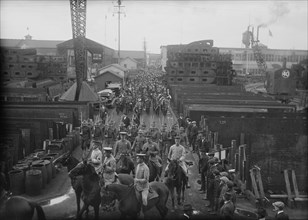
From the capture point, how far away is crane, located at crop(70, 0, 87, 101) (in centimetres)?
3129

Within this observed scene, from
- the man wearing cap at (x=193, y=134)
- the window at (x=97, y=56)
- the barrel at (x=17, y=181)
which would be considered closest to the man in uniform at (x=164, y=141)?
the man wearing cap at (x=193, y=134)

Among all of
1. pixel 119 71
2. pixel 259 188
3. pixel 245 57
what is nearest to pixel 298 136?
pixel 259 188

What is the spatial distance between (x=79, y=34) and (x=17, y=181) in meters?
23.8

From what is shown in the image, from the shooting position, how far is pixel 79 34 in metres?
33.5

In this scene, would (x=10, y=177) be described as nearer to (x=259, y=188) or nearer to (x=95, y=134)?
(x=95, y=134)

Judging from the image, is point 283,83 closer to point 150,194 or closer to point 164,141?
point 164,141

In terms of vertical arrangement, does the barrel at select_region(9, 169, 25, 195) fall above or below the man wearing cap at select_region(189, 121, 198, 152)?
below

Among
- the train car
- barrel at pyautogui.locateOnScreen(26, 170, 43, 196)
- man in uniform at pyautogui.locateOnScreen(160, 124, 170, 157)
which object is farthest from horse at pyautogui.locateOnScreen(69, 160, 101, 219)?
the train car

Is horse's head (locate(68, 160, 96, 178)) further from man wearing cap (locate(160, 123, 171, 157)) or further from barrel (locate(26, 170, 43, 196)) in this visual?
man wearing cap (locate(160, 123, 171, 157))

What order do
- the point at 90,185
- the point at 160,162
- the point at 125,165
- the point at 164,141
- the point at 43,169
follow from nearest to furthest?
the point at 90,185
the point at 125,165
the point at 160,162
the point at 43,169
the point at 164,141

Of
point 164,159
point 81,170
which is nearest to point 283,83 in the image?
point 164,159

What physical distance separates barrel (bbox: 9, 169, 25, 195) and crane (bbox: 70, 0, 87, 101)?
58.3 ft

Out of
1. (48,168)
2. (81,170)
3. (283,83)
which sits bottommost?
(48,168)

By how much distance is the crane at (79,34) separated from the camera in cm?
3129
